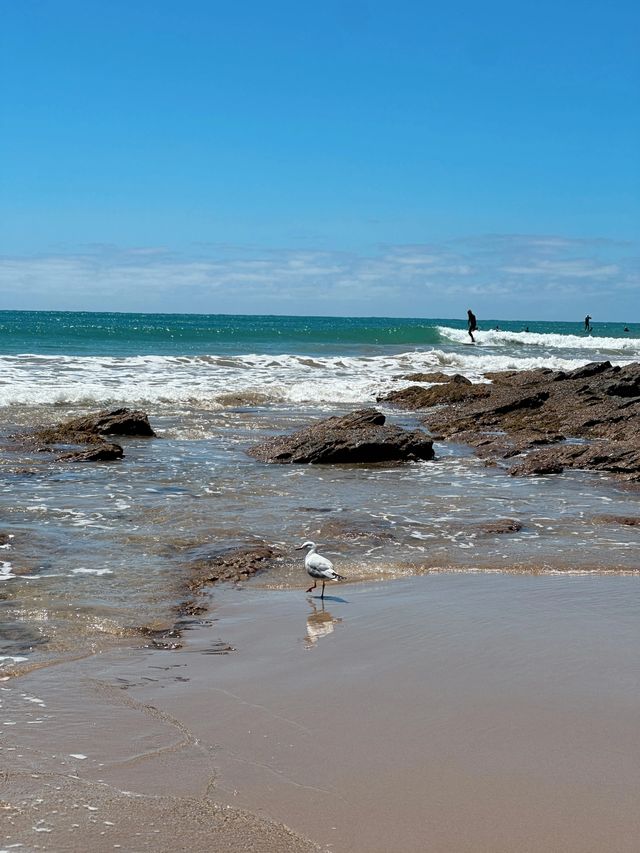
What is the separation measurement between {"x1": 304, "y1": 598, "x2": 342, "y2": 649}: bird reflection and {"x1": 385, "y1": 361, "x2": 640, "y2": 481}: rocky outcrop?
7141 millimetres

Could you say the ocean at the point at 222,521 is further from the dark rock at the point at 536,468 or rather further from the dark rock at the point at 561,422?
the dark rock at the point at 561,422

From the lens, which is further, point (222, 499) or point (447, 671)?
point (222, 499)

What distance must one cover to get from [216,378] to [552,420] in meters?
14.2

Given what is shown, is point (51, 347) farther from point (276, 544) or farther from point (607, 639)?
point (607, 639)

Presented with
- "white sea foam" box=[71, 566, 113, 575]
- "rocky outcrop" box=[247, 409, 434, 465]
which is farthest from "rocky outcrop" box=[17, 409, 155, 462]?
"white sea foam" box=[71, 566, 113, 575]

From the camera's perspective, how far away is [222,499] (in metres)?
11.4

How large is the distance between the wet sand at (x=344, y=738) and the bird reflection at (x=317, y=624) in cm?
2

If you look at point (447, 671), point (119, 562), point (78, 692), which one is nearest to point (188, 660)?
point (78, 692)

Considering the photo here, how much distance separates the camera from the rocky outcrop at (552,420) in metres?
14.1

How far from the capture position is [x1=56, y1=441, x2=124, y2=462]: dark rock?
46.9 feet

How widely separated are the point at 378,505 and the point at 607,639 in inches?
208

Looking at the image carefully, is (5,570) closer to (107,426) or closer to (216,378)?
(107,426)

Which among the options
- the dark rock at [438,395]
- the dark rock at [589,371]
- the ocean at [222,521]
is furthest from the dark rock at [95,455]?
the dark rock at [589,371]

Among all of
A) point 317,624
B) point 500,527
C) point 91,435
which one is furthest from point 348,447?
point 317,624
